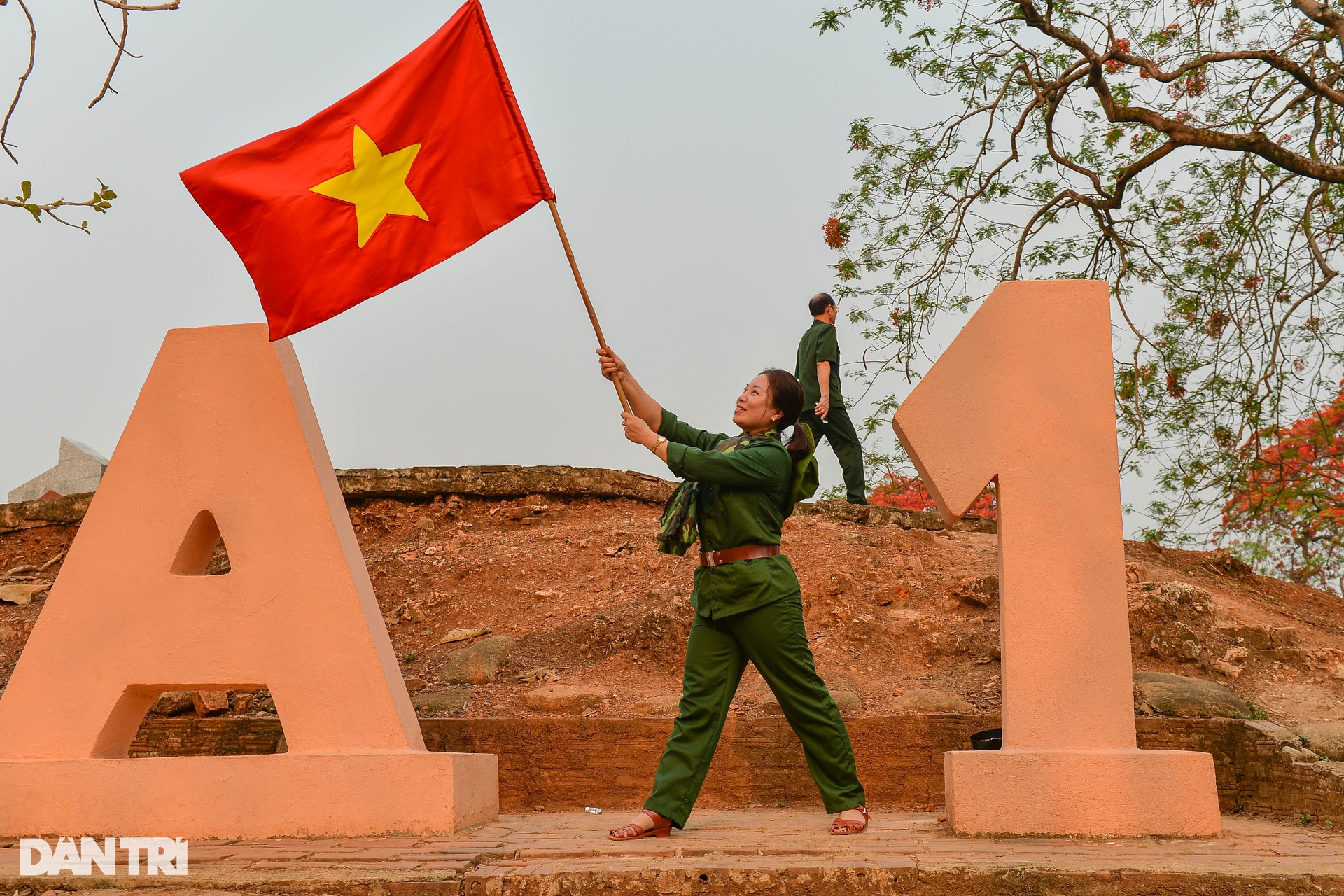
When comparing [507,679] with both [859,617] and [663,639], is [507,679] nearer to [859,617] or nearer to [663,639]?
[663,639]

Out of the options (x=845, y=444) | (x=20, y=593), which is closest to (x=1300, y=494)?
(x=845, y=444)

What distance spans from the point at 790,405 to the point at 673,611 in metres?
2.51

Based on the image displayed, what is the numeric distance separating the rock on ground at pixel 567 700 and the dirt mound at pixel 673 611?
0.01m

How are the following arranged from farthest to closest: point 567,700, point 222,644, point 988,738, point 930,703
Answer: point 567,700 < point 930,703 < point 988,738 < point 222,644

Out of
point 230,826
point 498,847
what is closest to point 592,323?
point 498,847

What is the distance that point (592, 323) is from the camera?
4.21 metres

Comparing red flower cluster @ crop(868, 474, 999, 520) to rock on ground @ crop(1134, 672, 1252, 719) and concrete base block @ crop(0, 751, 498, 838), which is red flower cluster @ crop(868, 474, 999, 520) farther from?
concrete base block @ crop(0, 751, 498, 838)

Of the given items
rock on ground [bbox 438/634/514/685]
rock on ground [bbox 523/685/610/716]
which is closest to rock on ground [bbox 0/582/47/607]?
rock on ground [bbox 438/634/514/685]

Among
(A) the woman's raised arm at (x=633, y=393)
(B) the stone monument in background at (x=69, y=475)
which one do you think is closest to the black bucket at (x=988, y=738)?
(A) the woman's raised arm at (x=633, y=393)

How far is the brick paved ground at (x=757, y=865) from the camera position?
3.05 metres

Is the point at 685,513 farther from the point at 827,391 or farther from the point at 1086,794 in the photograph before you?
the point at 827,391

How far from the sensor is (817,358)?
827cm

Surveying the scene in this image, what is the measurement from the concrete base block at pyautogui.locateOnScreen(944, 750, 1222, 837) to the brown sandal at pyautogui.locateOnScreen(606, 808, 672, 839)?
3.46ft

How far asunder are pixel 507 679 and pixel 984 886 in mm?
3574
